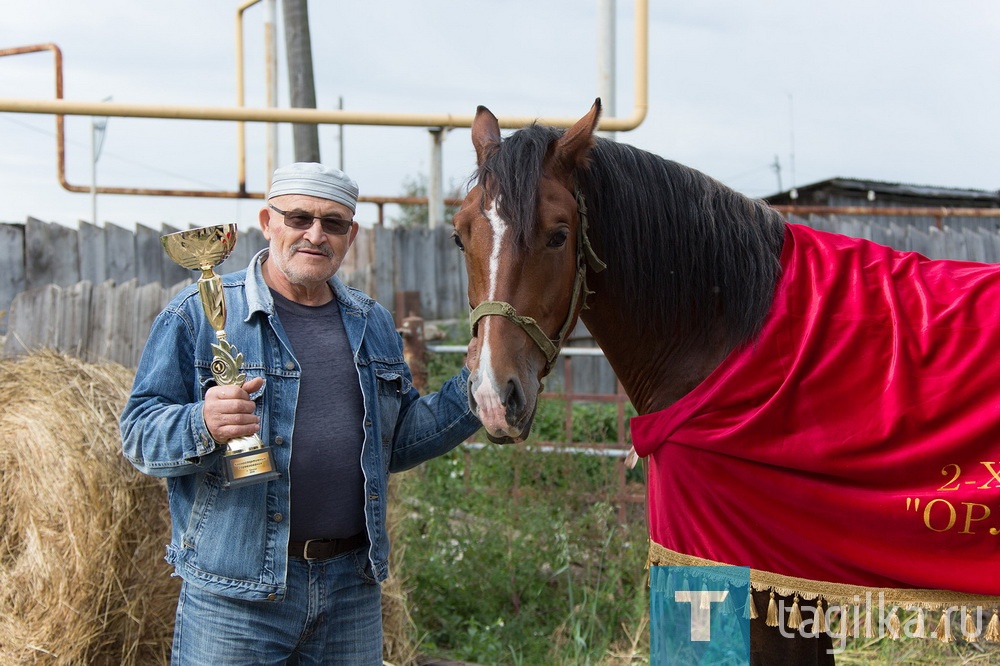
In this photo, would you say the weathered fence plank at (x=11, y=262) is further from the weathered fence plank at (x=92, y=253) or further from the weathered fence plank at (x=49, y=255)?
the weathered fence plank at (x=92, y=253)

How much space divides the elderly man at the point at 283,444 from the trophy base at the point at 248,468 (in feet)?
0.18

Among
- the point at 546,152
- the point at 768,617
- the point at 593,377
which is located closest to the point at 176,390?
the point at 546,152

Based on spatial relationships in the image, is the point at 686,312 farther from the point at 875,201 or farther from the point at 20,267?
the point at 875,201

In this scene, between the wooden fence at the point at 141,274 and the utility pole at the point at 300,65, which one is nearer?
the wooden fence at the point at 141,274

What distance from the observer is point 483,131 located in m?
2.55

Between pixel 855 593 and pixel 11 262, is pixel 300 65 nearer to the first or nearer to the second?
pixel 11 262

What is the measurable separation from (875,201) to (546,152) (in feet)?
62.7

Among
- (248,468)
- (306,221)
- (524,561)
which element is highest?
(306,221)

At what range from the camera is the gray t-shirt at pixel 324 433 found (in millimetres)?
2309

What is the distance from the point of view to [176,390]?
7.46 feet

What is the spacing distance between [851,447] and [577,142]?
1.15 m

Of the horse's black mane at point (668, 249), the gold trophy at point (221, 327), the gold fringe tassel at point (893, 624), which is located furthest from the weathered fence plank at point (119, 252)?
the gold fringe tassel at point (893, 624)

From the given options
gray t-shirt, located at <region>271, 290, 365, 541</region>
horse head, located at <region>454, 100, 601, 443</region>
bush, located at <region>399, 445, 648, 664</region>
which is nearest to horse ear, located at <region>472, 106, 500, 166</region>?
horse head, located at <region>454, 100, 601, 443</region>

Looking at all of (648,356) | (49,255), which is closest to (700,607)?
(648,356)
